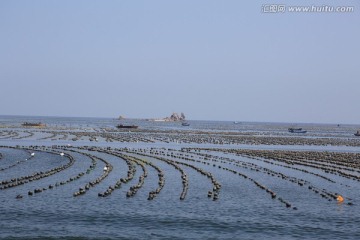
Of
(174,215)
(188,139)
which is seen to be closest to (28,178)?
(174,215)

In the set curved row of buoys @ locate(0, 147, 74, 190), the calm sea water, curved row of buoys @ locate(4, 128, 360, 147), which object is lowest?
the calm sea water

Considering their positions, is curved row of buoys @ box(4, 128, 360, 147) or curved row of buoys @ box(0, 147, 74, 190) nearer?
curved row of buoys @ box(0, 147, 74, 190)

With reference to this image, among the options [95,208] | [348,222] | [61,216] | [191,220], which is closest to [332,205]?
[348,222]

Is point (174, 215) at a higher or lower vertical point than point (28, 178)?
lower

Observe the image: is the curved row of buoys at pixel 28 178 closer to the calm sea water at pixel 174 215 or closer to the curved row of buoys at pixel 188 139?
the calm sea water at pixel 174 215

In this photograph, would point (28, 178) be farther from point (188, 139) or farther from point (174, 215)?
point (188, 139)

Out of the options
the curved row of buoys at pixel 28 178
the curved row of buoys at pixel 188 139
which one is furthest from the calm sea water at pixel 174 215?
the curved row of buoys at pixel 188 139

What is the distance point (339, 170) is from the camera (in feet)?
198

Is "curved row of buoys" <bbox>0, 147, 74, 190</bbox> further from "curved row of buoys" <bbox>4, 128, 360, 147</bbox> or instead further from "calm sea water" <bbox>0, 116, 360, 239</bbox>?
"curved row of buoys" <bbox>4, 128, 360, 147</bbox>

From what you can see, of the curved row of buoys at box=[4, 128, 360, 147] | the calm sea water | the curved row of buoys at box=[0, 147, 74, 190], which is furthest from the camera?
the curved row of buoys at box=[4, 128, 360, 147]

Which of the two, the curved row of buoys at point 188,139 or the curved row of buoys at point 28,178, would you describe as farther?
the curved row of buoys at point 188,139

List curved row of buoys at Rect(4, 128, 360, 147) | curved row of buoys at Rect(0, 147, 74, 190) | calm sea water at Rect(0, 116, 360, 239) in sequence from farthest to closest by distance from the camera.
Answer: curved row of buoys at Rect(4, 128, 360, 147), curved row of buoys at Rect(0, 147, 74, 190), calm sea water at Rect(0, 116, 360, 239)

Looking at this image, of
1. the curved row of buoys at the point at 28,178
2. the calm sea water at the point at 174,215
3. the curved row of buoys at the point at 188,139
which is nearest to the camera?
the calm sea water at the point at 174,215

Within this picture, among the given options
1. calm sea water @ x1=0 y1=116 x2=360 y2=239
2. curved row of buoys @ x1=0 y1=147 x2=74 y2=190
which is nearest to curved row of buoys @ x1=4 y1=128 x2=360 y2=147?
curved row of buoys @ x1=0 y1=147 x2=74 y2=190
